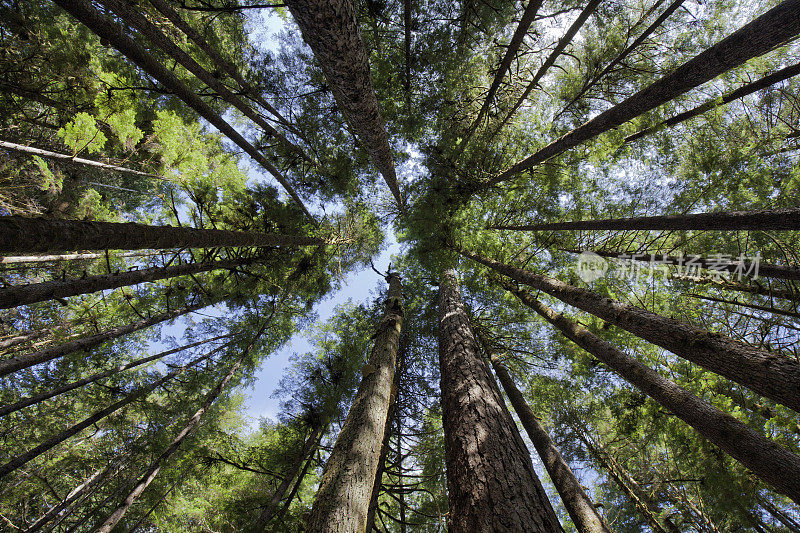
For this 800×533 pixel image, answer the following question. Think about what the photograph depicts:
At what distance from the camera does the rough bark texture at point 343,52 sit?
2914 millimetres

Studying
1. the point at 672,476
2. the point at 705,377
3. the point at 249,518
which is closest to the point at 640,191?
the point at 705,377

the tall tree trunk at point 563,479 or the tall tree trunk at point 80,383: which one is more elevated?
the tall tree trunk at point 80,383

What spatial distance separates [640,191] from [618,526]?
11.1 meters

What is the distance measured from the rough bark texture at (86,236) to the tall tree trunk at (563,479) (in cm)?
682

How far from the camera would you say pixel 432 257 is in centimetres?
754

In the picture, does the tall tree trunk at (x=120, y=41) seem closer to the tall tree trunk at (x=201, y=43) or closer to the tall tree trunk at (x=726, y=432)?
the tall tree trunk at (x=201, y=43)

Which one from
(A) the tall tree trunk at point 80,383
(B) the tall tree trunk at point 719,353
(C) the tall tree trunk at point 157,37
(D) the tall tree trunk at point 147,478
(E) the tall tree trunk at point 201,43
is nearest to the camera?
(B) the tall tree trunk at point 719,353

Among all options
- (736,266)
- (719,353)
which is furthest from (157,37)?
(736,266)

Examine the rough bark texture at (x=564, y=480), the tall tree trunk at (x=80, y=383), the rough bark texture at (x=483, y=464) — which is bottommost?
the rough bark texture at (x=564, y=480)

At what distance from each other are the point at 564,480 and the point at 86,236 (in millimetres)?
7218

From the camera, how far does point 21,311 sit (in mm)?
10250

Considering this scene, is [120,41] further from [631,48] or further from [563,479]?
[631,48]

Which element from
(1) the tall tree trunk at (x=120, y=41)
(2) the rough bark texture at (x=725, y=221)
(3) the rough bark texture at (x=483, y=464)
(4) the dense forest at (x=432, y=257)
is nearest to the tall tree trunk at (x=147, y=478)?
(4) the dense forest at (x=432, y=257)

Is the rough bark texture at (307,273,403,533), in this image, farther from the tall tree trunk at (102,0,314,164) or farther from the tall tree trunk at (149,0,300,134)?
the tall tree trunk at (149,0,300,134)
